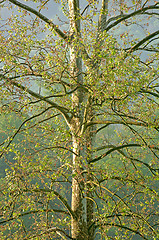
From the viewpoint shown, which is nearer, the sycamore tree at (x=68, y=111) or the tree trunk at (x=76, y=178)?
the sycamore tree at (x=68, y=111)

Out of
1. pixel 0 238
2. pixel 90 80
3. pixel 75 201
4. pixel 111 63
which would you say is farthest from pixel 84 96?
pixel 0 238

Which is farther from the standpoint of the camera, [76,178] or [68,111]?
[68,111]

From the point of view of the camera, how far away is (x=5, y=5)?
27.0 feet

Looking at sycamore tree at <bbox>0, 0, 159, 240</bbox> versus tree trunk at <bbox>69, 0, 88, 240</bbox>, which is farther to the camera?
tree trunk at <bbox>69, 0, 88, 240</bbox>

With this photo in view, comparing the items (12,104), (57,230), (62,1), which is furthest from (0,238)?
(62,1)

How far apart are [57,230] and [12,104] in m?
3.03

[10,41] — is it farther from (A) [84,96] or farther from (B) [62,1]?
(B) [62,1]

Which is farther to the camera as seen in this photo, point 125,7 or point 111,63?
point 125,7

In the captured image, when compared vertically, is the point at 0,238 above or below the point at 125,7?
below

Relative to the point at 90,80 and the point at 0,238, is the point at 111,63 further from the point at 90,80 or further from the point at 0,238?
the point at 0,238

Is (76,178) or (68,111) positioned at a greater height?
(68,111)

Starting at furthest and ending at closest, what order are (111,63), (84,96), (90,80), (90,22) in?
(84,96) → (90,22) → (90,80) → (111,63)

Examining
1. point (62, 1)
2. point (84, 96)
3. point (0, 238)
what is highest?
point (62, 1)

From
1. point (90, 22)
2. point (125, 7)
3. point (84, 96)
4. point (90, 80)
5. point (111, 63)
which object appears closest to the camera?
point (111, 63)
